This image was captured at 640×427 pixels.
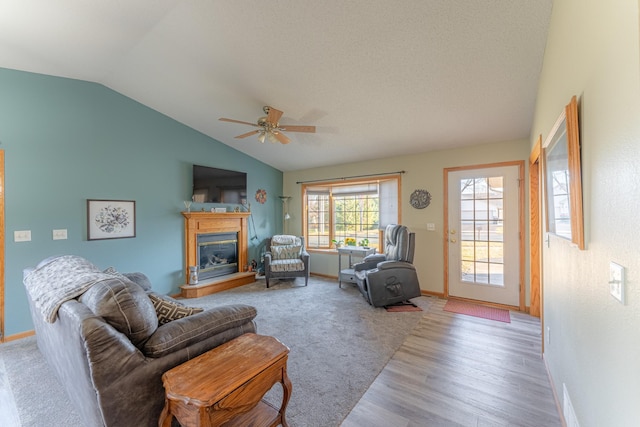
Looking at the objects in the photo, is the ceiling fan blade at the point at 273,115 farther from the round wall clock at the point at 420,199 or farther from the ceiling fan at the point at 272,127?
the round wall clock at the point at 420,199

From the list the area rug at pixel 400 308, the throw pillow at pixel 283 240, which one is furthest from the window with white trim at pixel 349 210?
the area rug at pixel 400 308

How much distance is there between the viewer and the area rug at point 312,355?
5.93ft

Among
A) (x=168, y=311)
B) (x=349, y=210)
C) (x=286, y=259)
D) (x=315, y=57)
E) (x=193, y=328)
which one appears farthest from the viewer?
(x=349, y=210)

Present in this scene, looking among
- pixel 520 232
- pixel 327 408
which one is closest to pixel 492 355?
pixel 327 408

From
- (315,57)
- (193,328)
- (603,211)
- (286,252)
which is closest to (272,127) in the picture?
(315,57)

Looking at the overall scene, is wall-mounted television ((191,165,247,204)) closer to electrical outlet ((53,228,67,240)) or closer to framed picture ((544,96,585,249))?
electrical outlet ((53,228,67,240))

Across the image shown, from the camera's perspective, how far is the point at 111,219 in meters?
3.58

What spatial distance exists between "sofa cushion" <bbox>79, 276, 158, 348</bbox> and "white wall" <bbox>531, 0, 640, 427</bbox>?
6.22 ft

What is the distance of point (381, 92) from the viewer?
288 centimetres

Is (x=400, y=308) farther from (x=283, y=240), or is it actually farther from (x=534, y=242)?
(x=283, y=240)

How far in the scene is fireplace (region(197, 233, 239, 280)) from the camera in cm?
461

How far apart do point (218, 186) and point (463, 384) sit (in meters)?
4.33

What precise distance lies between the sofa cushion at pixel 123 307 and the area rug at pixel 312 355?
3.39 ft

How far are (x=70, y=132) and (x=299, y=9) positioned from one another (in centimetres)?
322
